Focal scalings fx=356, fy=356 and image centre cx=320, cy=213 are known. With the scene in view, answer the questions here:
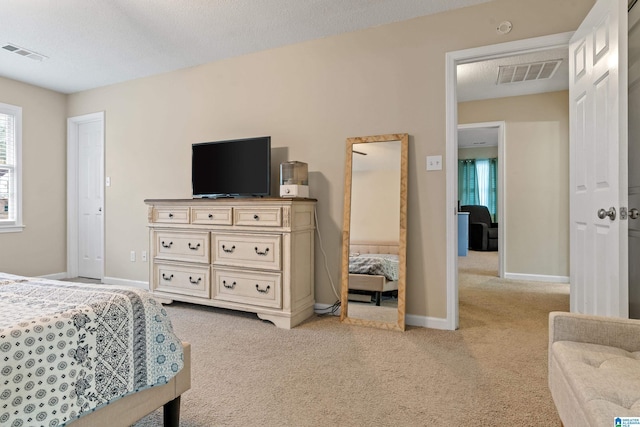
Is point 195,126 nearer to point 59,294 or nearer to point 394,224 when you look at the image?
point 394,224

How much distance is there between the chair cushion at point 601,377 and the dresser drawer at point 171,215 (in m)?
2.90

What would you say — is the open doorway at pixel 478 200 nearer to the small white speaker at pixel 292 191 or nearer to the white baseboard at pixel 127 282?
the small white speaker at pixel 292 191

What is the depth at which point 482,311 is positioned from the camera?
3.20 meters

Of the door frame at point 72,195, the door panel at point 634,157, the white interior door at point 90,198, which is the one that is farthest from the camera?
the door frame at point 72,195

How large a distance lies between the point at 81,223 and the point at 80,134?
119 centimetres

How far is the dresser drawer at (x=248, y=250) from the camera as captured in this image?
2816 mm

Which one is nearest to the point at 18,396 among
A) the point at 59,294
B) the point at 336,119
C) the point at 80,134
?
the point at 59,294

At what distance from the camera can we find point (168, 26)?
2.98 metres

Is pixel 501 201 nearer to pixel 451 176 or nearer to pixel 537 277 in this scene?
pixel 537 277

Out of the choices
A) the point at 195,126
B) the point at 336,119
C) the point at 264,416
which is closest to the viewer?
the point at 264,416

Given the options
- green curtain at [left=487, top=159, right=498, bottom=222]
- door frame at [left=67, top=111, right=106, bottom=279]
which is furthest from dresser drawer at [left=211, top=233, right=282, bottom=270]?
green curtain at [left=487, top=159, right=498, bottom=222]

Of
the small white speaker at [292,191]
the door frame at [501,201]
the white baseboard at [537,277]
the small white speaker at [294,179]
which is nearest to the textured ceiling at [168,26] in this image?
the small white speaker at [294,179]

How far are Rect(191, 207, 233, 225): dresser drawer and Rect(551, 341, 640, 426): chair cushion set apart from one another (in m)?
2.41

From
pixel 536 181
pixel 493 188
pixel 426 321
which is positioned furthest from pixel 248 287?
pixel 493 188
